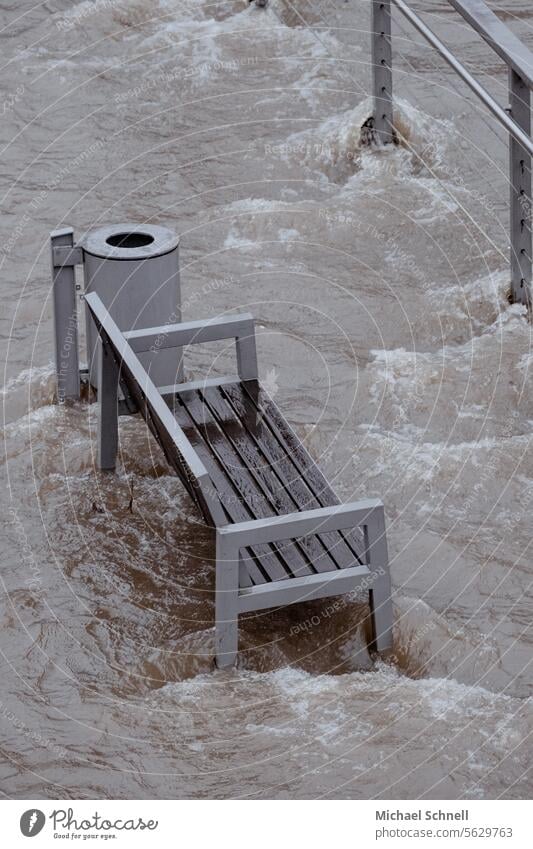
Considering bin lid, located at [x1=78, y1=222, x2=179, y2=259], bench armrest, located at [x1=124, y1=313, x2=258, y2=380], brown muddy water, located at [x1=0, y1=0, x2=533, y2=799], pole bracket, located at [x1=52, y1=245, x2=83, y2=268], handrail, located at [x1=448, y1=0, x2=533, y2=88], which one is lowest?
brown muddy water, located at [x1=0, y1=0, x2=533, y2=799]

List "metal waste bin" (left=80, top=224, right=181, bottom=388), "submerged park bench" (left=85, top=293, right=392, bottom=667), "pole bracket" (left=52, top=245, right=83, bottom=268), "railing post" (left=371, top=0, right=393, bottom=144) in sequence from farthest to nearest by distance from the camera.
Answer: "railing post" (left=371, top=0, right=393, bottom=144) < "pole bracket" (left=52, top=245, right=83, bottom=268) < "metal waste bin" (left=80, top=224, right=181, bottom=388) < "submerged park bench" (left=85, top=293, right=392, bottom=667)

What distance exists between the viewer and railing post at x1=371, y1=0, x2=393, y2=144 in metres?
8.48

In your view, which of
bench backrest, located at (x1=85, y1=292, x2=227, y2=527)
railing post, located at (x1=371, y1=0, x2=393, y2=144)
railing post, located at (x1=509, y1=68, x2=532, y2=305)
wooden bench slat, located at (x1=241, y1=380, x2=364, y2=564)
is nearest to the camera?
bench backrest, located at (x1=85, y1=292, x2=227, y2=527)

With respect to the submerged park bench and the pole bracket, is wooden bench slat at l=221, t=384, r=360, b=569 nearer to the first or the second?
the submerged park bench

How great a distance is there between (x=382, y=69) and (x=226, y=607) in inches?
195

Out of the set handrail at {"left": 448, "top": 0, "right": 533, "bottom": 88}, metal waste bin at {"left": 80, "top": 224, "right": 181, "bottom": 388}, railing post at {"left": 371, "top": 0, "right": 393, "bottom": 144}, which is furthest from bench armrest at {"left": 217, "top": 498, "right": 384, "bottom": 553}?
railing post at {"left": 371, "top": 0, "right": 393, "bottom": 144}

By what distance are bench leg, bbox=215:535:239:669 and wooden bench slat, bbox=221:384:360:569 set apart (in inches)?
16.3

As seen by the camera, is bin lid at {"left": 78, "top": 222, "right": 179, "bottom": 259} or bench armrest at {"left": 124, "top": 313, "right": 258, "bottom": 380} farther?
bin lid at {"left": 78, "top": 222, "right": 179, "bottom": 259}

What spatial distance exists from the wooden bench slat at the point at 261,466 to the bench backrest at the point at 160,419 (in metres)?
0.29

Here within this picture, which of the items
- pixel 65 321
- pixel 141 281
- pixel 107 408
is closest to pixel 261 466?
pixel 107 408

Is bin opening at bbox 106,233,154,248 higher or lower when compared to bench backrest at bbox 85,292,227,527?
higher

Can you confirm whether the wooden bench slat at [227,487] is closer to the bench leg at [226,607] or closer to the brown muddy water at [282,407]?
the bench leg at [226,607]

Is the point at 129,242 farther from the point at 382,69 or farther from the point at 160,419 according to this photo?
the point at 382,69

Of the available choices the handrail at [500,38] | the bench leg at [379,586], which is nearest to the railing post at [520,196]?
the handrail at [500,38]
